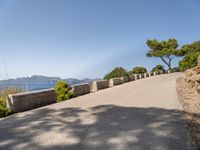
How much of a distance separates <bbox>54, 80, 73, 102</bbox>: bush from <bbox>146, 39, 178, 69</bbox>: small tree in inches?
1785

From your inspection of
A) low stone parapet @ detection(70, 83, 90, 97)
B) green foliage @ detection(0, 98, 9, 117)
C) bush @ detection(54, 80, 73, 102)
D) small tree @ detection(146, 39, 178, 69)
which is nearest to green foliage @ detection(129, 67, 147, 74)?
small tree @ detection(146, 39, 178, 69)

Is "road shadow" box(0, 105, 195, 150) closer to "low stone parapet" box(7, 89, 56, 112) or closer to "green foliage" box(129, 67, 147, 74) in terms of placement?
"low stone parapet" box(7, 89, 56, 112)

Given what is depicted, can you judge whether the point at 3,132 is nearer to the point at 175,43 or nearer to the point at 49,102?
the point at 49,102

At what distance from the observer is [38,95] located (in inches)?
398

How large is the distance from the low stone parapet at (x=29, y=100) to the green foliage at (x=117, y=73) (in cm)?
2028

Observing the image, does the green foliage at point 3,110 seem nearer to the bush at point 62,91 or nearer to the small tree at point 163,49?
the bush at point 62,91

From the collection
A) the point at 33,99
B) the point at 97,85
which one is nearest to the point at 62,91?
the point at 33,99

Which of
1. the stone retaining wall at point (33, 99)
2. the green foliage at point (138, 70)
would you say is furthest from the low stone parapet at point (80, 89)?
the green foliage at point (138, 70)

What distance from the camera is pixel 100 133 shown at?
16.5ft

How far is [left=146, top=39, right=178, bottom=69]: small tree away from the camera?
178 ft

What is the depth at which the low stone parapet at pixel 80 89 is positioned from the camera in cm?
1343

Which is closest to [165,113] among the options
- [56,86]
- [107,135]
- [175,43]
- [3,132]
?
[107,135]

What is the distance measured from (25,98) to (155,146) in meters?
6.29

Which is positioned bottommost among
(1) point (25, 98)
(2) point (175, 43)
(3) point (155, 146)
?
(3) point (155, 146)
